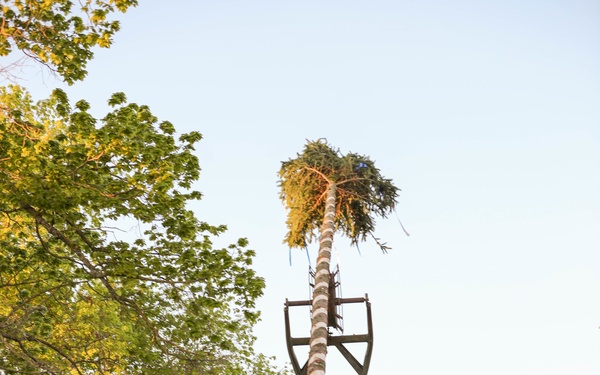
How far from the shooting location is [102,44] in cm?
879

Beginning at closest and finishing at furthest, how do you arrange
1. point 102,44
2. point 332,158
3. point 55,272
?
point 102,44 → point 55,272 → point 332,158

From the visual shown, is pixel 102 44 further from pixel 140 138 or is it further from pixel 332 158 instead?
pixel 332 158

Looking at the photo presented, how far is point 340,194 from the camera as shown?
16.5 meters

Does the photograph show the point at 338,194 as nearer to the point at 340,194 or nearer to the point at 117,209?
the point at 340,194

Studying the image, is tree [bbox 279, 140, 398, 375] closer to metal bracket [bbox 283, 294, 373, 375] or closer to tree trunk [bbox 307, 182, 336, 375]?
tree trunk [bbox 307, 182, 336, 375]

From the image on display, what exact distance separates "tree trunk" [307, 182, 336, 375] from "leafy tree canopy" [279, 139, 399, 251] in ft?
2.10

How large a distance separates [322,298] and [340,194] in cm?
464

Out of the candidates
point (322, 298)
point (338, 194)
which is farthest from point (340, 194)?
point (322, 298)

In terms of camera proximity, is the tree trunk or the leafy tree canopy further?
the leafy tree canopy

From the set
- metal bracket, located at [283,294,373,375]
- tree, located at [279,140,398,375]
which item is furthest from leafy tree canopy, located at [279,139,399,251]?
metal bracket, located at [283,294,373,375]

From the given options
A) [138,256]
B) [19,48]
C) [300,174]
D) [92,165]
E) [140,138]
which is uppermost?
[300,174]

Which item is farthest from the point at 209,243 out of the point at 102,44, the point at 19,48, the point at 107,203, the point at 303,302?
the point at 303,302

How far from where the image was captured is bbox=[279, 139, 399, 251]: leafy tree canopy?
54.3ft

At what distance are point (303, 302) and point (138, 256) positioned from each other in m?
5.86
